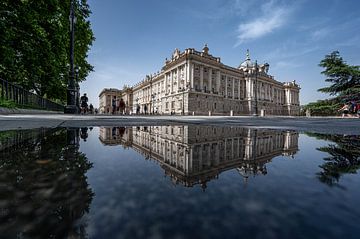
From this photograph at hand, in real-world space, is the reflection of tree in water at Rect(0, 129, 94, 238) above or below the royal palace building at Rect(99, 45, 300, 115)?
below

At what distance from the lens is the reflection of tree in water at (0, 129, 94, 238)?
52 cm

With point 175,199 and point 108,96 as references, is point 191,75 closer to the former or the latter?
point 175,199

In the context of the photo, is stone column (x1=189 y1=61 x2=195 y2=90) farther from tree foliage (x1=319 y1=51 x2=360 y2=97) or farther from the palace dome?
the palace dome

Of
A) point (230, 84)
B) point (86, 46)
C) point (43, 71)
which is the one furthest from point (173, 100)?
point (43, 71)

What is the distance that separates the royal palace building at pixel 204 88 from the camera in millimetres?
45719

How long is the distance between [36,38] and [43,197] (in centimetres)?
1402

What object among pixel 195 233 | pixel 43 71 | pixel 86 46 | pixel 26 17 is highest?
pixel 86 46

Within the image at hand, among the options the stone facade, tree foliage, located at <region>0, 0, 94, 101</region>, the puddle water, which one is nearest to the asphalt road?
the puddle water

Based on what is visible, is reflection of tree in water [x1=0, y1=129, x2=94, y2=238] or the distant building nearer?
reflection of tree in water [x1=0, y1=129, x2=94, y2=238]

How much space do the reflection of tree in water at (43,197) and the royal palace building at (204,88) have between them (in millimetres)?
37312

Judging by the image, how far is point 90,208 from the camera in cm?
64

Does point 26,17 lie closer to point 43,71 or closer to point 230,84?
point 43,71

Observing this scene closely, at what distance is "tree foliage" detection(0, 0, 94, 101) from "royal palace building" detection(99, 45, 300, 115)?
24270 mm

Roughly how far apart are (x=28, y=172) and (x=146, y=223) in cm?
73
